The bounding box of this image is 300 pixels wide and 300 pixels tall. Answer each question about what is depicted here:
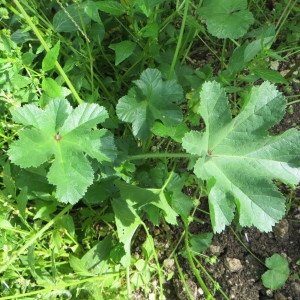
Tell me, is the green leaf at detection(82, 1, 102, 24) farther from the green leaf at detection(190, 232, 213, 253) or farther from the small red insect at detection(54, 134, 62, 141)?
the green leaf at detection(190, 232, 213, 253)

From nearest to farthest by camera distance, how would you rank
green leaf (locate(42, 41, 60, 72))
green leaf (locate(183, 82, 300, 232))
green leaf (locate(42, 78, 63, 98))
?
green leaf (locate(183, 82, 300, 232))
green leaf (locate(42, 41, 60, 72))
green leaf (locate(42, 78, 63, 98))

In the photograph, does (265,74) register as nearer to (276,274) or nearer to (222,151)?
(222,151)

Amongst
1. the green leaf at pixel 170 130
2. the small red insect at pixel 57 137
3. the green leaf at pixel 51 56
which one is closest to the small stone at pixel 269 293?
the green leaf at pixel 170 130

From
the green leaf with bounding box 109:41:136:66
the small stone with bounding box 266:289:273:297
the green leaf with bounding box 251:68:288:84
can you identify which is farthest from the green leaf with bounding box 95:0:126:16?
the small stone with bounding box 266:289:273:297

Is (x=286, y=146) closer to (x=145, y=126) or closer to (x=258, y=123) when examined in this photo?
(x=258, y=123)

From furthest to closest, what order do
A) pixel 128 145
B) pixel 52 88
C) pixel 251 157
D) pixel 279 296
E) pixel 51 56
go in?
pixel 279 296
pixel 128 145
pixel 52 88
pixel 51 56
pixel 251 157

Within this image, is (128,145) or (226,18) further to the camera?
(128,145)

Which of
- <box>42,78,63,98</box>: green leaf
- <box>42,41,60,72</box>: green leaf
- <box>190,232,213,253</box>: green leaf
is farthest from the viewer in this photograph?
<box>190,232,213,253</box>: green leaf

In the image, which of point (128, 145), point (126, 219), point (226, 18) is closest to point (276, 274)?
point (126, 219)

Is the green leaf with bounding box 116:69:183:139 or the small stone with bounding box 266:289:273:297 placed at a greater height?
the green leaf with bounding box 116:69:183:139
